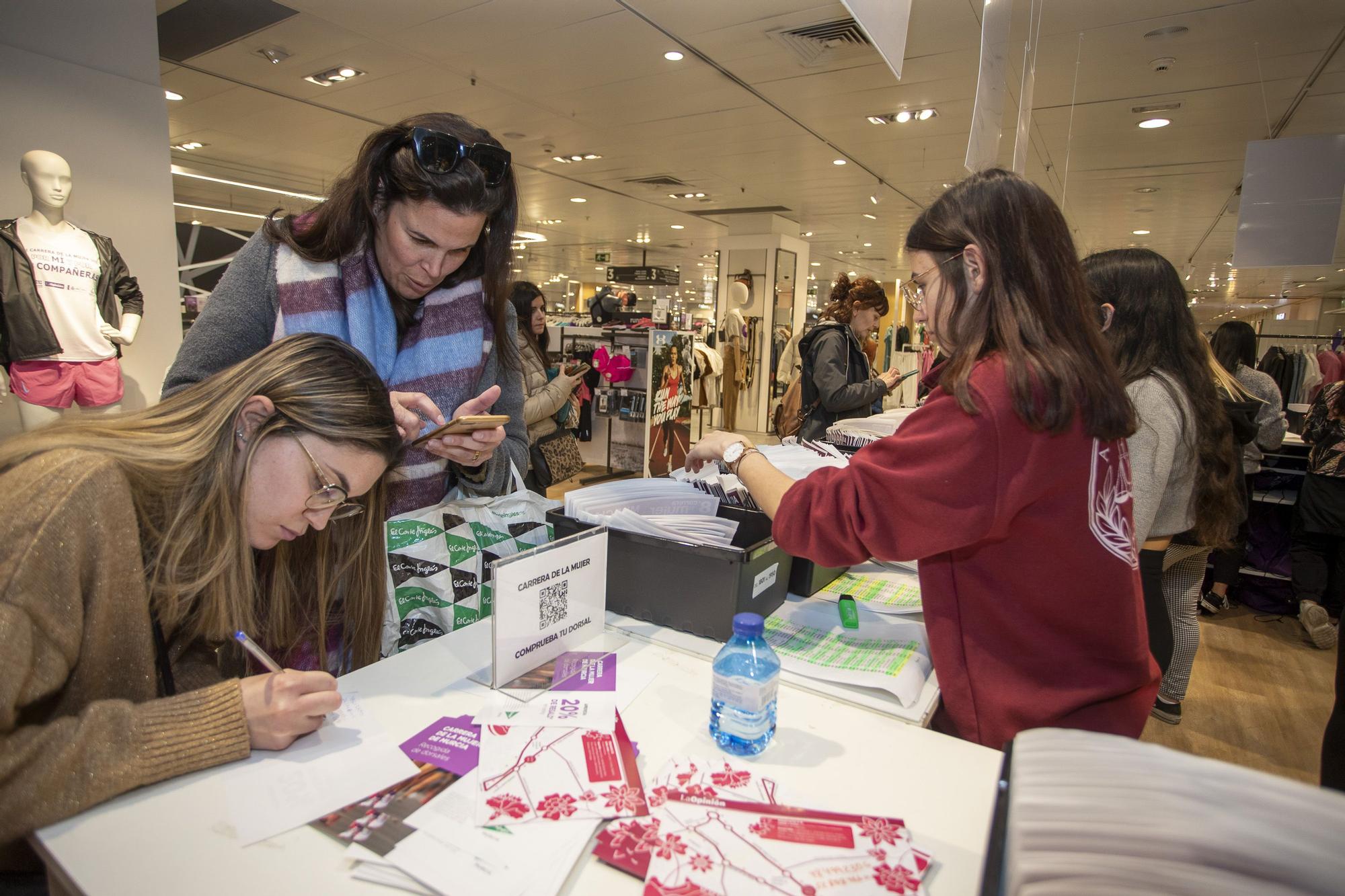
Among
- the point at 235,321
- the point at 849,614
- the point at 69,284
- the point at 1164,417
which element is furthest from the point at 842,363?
the point at 69,284

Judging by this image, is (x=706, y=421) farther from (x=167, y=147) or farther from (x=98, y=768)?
(x=98, y=768)

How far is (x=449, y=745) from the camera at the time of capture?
1.02 meters

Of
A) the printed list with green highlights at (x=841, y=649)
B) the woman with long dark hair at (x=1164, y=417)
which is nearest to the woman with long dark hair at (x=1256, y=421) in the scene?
the woman with long dark hair at (x=1164, y=417)

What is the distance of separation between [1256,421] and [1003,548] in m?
3.55

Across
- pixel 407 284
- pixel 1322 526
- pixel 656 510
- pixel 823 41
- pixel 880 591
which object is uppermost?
pixel 823 41

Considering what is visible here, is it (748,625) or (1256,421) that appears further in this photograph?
(1256,421)

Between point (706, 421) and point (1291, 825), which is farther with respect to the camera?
point (706, 421)

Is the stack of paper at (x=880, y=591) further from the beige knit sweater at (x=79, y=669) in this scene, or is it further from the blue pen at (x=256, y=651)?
the beige knit sweater at (x=79, y=669)

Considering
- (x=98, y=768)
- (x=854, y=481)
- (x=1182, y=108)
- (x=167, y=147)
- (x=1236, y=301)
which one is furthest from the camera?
(x=1236, y=301)

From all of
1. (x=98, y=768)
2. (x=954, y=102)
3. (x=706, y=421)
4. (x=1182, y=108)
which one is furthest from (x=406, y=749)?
(x=706, y=421)

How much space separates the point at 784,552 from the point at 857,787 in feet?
2.13

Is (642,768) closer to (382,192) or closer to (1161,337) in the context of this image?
(382,192)

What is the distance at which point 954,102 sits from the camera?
5.68m

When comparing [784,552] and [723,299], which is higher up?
[723,299]
